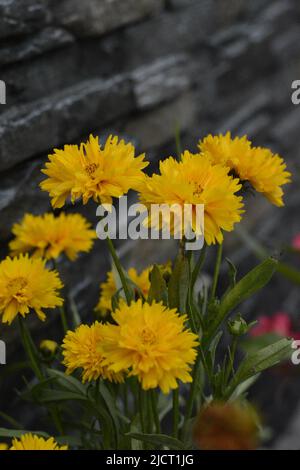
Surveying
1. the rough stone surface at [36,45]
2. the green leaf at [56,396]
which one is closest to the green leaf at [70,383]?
the green leaf at [56,396]

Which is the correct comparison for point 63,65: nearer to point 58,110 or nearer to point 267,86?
point 58,110

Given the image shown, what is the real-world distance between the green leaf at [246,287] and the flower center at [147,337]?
0.18 meters

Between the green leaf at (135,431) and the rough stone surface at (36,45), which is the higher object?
the rough stone surface at (36,45)

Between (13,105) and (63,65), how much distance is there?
0.14 meters

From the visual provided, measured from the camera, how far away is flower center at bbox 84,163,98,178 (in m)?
0.72

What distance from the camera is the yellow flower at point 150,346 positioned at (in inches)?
26.0

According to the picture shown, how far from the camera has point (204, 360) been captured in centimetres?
83

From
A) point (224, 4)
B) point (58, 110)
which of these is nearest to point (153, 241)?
point (58, 110)

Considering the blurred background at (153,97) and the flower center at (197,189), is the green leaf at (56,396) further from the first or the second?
the flower center at (197,189)

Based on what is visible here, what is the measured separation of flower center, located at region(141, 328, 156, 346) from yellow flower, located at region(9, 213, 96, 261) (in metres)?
0.29

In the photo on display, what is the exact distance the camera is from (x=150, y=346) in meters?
0.66

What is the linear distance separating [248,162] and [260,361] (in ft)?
0.80

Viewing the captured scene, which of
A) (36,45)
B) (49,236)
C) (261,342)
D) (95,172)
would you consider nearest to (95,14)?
(36,45)

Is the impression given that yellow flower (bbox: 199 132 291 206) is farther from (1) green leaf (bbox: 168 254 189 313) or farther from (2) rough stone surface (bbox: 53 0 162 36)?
(2) rough stone surface (bbox: 53 0 162 36)
